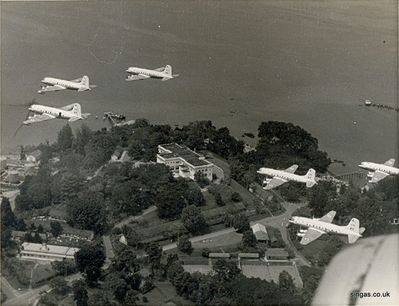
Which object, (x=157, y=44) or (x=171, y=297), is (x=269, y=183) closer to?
(x=171, y=297)

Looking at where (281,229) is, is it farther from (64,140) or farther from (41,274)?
(64,140)

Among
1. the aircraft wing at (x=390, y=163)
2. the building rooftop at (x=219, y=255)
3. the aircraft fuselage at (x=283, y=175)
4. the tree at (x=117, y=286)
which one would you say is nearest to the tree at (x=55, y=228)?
the tree at (x=117, y=286)

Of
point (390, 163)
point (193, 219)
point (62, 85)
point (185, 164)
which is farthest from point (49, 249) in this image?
point (390, 163)

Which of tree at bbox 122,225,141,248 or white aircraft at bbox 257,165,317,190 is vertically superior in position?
white aircraft at bbox 257,165,317,190

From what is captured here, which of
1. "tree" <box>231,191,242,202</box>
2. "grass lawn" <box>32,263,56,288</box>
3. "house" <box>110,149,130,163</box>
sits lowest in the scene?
"grass lawn" <box>32,263,56,288</box>

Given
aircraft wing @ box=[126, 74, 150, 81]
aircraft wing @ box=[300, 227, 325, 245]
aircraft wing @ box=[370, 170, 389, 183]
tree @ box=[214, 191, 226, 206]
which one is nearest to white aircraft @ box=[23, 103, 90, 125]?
aircraft wing @ box=[126, 74, 150, 81]

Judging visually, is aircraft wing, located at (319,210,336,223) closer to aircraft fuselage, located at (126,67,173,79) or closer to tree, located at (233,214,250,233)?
tree, located at (233,214,250,233)
